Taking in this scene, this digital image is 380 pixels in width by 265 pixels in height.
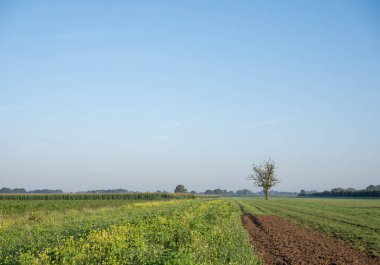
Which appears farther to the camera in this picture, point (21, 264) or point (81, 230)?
point (81, 230)

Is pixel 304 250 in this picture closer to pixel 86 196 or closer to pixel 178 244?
pixel 178 244

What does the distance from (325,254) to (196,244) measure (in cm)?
846

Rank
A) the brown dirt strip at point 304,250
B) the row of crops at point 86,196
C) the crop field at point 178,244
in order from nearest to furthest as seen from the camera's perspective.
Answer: the crop field at point 178,244 < the brown dirt strip at point 304,250 < the row of crops at point 86,196

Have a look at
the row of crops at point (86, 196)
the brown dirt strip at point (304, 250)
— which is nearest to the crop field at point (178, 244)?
the brown dirt strip at point (304, 250)

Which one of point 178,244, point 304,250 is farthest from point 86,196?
point 178,244

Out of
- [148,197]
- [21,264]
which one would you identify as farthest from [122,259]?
[148,197]

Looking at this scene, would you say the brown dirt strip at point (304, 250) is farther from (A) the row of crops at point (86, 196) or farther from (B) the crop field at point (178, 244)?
(A) the row of crops at point (86, 196)

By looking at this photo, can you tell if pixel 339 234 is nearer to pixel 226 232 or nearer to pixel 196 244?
pixel 226 232

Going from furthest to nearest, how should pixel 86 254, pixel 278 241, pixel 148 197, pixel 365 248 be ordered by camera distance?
pixel 148 197 → pixel 278 241 → pixel 365 248 → pixel 86 254

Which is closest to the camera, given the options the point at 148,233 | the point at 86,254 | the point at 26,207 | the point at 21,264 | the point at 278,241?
the point at 21,264

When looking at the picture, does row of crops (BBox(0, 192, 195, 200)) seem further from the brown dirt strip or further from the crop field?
the brown dirt strip

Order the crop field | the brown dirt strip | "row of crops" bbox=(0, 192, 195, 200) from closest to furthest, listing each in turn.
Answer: the crop field → the brown dirt strip → "row of crops" bbox=(0, 192, 195, 200)

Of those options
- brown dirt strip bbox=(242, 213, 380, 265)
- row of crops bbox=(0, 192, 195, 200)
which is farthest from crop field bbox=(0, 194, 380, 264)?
row of crops bbox=(0, 192, 195, 200)

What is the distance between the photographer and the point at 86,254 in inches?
381
